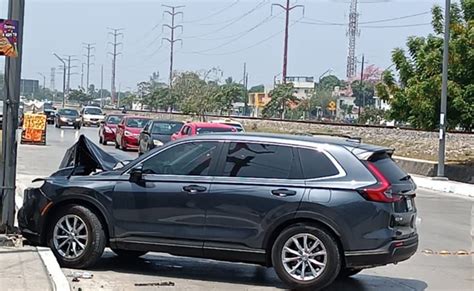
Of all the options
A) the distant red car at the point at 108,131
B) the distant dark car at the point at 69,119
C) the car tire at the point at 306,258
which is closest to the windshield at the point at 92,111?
the distant dark car at the point at 69,119

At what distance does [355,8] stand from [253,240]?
132637 mm

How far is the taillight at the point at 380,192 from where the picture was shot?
28.3 feet

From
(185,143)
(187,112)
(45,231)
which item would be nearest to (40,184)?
(45,231)

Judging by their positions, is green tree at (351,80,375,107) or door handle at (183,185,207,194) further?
green tree at (351,80,375,107)

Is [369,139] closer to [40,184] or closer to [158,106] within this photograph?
[40,184]

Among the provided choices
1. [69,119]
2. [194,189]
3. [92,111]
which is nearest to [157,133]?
[194,189]

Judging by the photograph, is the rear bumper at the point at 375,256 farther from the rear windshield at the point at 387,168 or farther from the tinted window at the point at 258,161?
the tinted window at the point at 258,161

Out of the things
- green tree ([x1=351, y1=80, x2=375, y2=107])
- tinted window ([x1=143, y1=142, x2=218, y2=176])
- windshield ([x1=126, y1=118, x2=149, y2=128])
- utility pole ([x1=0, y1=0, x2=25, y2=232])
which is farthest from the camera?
green tree ([x1=351, y1=80, x2=375, y2=107])

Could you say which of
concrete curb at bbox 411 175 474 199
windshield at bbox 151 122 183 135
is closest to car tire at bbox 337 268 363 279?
concrete curb at bbox 411 175 474 199

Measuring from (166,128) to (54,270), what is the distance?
21.9 meters

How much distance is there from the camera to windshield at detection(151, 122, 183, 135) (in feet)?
98.5

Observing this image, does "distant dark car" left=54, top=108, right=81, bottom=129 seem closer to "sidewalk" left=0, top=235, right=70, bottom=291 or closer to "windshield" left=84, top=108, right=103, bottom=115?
"windshield" left=84, top=108, right=103, bottom=115

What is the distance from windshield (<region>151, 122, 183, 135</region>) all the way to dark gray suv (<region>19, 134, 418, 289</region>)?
66.4 feet

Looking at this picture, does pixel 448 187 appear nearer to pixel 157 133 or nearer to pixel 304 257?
pixel 157 133
